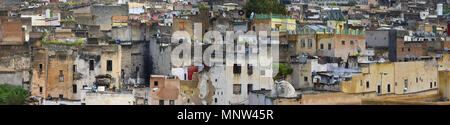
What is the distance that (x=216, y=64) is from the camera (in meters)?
32.7

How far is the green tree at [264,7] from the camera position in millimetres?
49469

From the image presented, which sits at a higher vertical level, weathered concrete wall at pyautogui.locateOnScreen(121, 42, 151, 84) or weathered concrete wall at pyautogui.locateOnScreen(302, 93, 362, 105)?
weathered concrete wall at pyautogui.locateOnScreen(121, 42, 151, 84)

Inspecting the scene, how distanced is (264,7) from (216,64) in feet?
58.4

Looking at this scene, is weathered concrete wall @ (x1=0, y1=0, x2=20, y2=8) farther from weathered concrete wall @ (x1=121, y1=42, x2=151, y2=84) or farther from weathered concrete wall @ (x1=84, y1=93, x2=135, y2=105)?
weathered concrete wall @ (x1=84, y1=93, x2=135, y2=105)

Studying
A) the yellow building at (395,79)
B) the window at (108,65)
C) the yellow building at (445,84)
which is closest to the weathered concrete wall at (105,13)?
the window at (108,65)

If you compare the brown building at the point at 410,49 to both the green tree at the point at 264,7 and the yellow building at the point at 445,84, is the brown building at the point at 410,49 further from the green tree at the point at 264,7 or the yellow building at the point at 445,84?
the green tree at the point at 264,7

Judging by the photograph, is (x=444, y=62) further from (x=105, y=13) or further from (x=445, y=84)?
(x=105, y=13)

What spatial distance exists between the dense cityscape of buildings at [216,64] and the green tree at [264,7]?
6.32m

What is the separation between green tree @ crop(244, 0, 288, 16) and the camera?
49.5 m

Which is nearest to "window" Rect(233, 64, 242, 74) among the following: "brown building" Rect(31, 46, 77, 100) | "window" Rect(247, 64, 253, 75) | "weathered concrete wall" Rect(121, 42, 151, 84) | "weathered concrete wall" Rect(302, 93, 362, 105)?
"window" Rect(247, 64, 253, 75)

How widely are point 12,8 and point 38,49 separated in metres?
15.9

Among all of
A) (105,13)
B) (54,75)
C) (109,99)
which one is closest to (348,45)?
(109,99)

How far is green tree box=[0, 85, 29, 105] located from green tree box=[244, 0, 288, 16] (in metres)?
17.5
